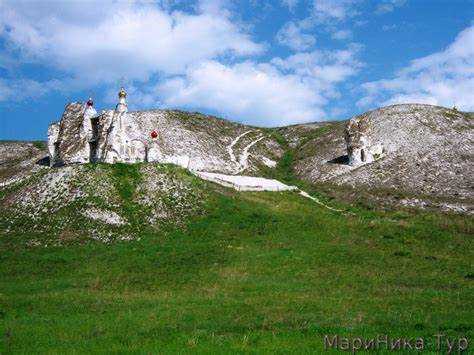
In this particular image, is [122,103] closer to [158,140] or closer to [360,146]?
[158,140]

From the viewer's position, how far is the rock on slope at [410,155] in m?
70.8

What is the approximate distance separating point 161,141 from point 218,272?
56.6 meters

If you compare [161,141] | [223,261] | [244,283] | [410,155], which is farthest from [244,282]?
[161,141]

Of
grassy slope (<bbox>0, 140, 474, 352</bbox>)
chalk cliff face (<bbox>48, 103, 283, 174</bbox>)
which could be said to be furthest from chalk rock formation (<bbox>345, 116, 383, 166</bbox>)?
grassy slope (<bbox>0, 140, 474, 352</bbox>)

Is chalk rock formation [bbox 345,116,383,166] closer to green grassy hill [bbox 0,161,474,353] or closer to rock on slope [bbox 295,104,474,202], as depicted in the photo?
rock on slope [bbox 295,104,474,202]

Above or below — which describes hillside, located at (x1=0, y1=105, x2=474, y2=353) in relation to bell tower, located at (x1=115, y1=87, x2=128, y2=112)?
below

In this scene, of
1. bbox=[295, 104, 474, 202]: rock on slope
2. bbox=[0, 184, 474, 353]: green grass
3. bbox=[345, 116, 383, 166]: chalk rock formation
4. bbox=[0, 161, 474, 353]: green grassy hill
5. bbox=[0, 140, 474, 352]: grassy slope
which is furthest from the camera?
bbox=[345, 116, 383, 166]: chalk rock formation

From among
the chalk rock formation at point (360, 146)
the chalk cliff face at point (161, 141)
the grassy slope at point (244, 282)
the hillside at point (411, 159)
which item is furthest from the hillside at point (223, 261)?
the chalk cliff face at point (161, 141)

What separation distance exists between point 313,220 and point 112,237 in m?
17.6

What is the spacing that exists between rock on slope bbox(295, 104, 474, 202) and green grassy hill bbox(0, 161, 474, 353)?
49.8 feet

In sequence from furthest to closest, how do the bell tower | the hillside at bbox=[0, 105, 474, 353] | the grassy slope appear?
the bell tower, the hillside at bbox=[0, 105, 474, 353], the grassy slope

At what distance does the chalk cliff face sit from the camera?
190ft

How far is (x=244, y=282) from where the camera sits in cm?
3111

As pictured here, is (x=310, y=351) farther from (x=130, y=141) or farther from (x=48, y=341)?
(x=130, y=141)
